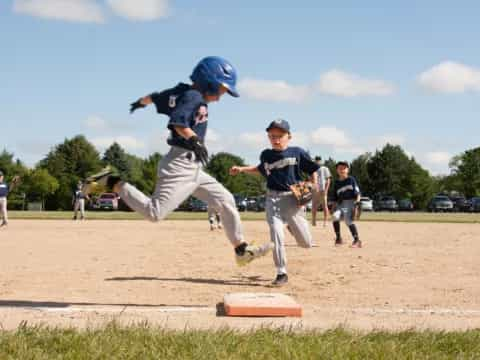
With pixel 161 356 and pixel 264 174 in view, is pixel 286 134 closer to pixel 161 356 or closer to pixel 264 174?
pixel 264 174

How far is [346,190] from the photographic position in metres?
14.2

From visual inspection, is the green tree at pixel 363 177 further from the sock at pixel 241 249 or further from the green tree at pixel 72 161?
the sock at pixel 241 249

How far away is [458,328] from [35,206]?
7255cm

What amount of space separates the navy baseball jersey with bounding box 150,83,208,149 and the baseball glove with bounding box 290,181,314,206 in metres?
2.00

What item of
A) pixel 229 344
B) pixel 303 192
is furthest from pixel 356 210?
pixel 229 344

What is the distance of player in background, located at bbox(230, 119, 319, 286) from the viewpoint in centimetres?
821

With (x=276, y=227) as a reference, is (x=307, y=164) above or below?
above

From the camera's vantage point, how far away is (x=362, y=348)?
4.49 meters

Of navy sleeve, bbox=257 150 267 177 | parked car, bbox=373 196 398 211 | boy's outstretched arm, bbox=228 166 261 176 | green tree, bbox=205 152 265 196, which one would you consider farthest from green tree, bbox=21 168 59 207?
navy sleeve, bbox=257 150 267 177

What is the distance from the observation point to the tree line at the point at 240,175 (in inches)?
3231

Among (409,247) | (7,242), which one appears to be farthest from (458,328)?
(7,242)

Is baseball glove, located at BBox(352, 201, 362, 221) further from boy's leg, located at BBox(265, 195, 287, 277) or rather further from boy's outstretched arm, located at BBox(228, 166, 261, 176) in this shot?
boy's leg, located at BBox(265, 195, 287, 277)

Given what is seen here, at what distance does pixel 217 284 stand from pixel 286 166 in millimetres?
1817

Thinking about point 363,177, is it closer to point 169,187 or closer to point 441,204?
point 441,204
